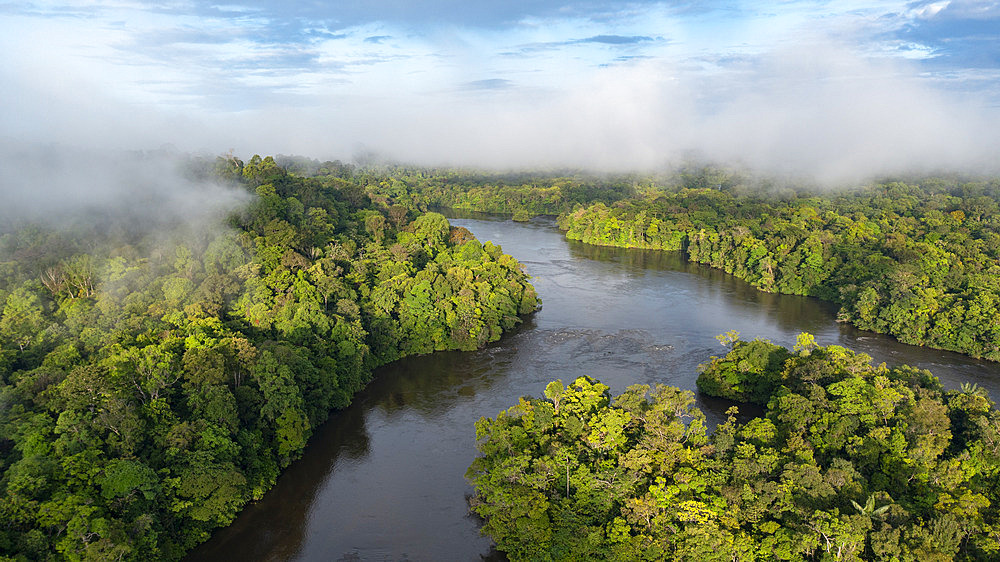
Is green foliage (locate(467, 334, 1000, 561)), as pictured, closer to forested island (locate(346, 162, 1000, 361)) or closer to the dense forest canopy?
the dense forest canopy

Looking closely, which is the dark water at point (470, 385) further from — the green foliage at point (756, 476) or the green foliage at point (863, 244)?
the green foliage at point (756, 476)

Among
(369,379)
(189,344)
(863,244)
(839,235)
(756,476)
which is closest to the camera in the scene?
(756,476)

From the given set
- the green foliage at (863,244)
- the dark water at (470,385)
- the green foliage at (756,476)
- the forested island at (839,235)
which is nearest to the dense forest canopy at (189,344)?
the dark water at (470,385)

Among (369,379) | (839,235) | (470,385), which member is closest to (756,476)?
(470,385)

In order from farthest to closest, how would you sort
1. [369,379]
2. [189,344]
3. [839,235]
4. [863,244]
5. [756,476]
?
[839,235] < [863,244] < [369,379] < [189,344] < [756,476]

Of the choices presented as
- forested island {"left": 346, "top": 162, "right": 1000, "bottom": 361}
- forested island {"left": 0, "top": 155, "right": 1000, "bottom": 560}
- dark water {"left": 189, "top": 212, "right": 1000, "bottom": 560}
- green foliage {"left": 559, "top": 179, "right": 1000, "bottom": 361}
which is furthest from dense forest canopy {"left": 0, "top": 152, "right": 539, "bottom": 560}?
forested island {"left": 346, "top": 162, "right": 1000, "bottom": 361}

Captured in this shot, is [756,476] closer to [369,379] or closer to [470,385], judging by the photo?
[470,385]

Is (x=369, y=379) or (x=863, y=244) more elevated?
(x=863, y=244)

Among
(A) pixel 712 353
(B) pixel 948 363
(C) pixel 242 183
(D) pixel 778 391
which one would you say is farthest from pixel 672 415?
(C) pixel 242 183
